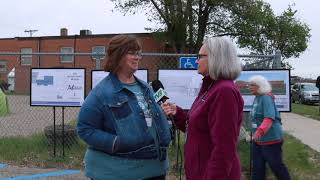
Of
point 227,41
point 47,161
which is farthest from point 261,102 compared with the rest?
point 47,161

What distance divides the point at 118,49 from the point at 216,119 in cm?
88

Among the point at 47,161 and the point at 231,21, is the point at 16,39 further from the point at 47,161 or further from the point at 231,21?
the point at 47,161

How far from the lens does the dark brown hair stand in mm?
3803

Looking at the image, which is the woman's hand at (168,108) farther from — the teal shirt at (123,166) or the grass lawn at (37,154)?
the grass lawn at (37,154)

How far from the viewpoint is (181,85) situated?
8508 mm

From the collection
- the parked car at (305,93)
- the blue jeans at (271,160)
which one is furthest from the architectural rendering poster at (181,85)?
the parked car at (305,93)

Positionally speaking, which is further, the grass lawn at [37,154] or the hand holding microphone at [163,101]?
the grass lawn at [37,154]

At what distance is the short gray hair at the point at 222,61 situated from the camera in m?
3.68

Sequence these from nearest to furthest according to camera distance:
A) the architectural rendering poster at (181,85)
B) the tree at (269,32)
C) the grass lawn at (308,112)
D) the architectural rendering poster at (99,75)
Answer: the architectural rendering poster at (181,85) < the architectural rendering poster at (99,75) < the grass lawn at (308,112) < the tree at (269,32)

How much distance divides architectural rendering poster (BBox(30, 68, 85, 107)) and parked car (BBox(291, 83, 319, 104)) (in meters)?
32.5

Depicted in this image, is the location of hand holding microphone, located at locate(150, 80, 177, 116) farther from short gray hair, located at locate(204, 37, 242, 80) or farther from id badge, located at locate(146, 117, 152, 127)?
short gray hair, located at locate(204, 37, 242, 80)

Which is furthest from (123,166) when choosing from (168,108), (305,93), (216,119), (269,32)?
(269,32)

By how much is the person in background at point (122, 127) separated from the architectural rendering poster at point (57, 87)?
5.15 metres

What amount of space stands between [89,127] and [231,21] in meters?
44.4
